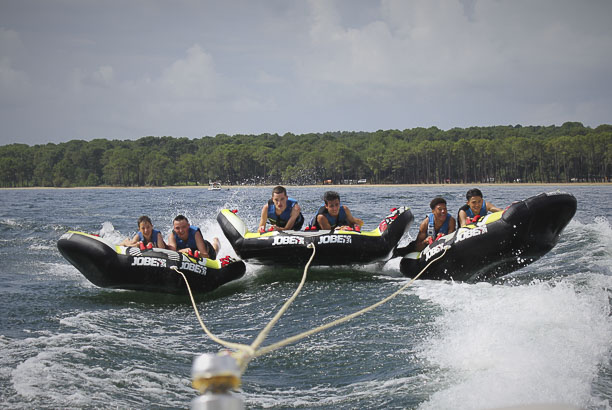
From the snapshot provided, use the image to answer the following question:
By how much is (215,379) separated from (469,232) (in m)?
6.50

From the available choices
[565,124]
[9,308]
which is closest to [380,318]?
[9,308]

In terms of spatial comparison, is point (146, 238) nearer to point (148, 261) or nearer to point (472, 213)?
point (148, 261)

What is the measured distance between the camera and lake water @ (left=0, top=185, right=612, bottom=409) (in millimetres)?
3982

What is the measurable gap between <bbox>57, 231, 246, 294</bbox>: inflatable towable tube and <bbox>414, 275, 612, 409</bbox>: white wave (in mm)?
3324

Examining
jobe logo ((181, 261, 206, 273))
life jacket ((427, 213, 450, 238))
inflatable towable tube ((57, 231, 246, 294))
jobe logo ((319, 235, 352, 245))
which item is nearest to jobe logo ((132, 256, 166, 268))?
inflatable towable tube ((57, 231, 246, 294))

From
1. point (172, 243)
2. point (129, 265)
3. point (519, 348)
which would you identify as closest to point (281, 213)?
point (172, 243)

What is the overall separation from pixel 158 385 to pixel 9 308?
333cm

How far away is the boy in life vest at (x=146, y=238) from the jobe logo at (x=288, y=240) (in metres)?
1.57

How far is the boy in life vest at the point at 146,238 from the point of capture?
314 inches

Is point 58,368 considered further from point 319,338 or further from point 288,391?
point 319,338

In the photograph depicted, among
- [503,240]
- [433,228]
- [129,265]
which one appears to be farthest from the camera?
[433,228]

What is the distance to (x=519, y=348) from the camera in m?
4.39

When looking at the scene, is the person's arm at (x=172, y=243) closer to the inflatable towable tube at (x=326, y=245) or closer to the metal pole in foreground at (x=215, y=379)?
the inflatable towable tube at (x=326, y=245)

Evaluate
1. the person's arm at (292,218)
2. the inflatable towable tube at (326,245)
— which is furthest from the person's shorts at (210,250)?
the person's arm at (292,218)
